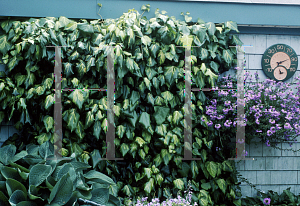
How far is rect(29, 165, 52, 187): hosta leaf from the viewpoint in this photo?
114 centimetres

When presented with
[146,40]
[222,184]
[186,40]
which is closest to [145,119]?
[146,40]

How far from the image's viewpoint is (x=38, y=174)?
116 cm

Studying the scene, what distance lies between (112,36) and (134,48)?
209 mm

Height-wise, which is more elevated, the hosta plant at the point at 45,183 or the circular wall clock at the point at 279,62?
the circular wall clock at the point at 279,62

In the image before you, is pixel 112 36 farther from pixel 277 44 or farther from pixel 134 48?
pixel 277 44

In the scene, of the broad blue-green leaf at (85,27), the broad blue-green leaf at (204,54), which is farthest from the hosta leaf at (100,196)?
the broad blue-green leaf at (204,54)

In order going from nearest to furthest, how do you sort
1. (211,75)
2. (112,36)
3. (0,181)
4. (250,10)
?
(0,181) < (112,36) < (211,75) < (250,10)

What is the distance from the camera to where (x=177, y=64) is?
208cm

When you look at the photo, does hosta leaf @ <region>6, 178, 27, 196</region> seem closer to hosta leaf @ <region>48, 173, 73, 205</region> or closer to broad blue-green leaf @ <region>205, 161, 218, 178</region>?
hosta leaf @ <region>48, 173, 73, 205</region>

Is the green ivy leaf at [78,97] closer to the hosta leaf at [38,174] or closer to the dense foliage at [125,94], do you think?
the dense foliage at [125,94]

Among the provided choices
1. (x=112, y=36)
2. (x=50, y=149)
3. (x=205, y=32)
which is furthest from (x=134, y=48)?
(x=50, y=149)

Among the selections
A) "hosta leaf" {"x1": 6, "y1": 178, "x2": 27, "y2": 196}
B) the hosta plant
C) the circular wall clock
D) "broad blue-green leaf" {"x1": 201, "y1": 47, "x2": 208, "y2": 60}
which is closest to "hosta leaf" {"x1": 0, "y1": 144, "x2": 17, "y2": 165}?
the hosta plant

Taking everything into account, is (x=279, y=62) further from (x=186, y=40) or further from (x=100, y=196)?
(x=100, y=196)

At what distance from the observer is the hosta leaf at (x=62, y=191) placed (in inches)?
42.8
